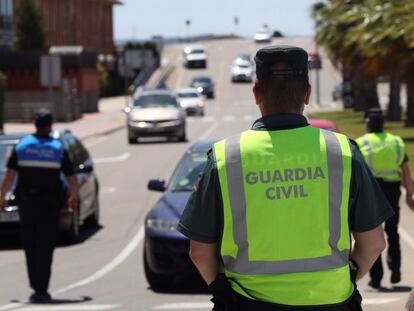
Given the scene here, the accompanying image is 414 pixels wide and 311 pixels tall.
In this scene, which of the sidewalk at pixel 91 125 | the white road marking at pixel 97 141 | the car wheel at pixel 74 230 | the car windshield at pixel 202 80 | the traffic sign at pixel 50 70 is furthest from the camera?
the car windshield at pixel 202 80

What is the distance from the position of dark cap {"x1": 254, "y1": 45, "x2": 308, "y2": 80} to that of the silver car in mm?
35112

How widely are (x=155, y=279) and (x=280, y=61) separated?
7.83 metres

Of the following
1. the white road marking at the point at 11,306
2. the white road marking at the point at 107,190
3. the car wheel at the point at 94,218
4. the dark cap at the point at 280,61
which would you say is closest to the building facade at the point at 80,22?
the white road marking at the point at 107,190

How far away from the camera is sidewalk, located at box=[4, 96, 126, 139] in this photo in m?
49.5

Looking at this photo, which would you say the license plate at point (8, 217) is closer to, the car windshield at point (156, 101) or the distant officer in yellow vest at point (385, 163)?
the distant officer in yellow vest at point (385, 163)

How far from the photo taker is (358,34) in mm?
40094

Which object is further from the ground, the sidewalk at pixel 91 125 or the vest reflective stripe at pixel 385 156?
the vest reflective stripe at pixel 385 156

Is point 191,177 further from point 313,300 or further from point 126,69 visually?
point 126,69

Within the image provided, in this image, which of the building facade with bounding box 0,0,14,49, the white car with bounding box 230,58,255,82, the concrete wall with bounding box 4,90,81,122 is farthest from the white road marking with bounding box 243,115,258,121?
the white car with bounding box 230,58,255,82

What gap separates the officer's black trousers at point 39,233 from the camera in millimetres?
11609

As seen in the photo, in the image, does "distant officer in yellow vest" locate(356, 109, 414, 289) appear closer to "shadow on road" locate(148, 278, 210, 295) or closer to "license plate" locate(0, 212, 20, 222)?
"shadow on road" locate(148, 278, 210, 295)

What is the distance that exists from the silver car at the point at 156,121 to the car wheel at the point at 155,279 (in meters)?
27.5

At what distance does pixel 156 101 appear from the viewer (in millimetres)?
41125

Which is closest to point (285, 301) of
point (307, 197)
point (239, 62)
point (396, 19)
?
point (307, 197)
